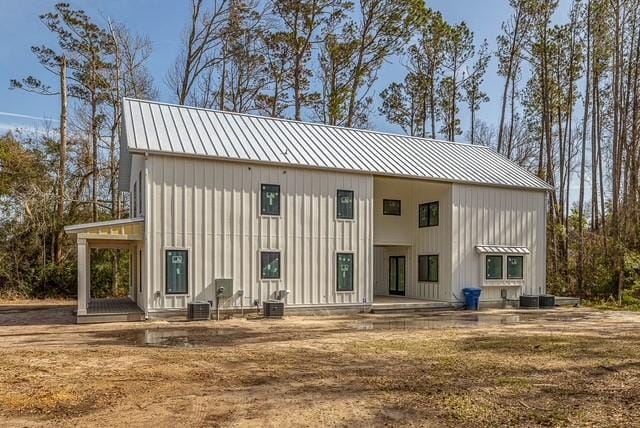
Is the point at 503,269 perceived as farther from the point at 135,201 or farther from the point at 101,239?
the point at 101,239

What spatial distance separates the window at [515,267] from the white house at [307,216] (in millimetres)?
53

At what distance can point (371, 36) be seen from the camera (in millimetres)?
26266

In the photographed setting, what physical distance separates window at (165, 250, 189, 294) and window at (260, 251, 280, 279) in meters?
2.11

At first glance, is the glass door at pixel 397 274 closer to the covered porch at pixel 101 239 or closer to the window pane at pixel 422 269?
the window pane at pixel 422 269

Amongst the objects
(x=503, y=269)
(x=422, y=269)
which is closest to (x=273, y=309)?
(x=422, y=269)

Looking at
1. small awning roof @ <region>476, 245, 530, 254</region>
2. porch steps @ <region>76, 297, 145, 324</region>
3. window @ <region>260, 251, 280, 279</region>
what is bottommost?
porch steps @ <region>76, 297, 145, 324</region>

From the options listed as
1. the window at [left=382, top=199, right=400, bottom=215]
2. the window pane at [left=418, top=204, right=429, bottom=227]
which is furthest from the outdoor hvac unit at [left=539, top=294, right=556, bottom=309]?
the window at [left=382, top=199, right=400, bottom=215]

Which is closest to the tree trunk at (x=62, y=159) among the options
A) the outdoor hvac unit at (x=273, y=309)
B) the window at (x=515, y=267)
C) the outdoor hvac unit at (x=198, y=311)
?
the outdoor hvac unit at (x=198, y=311)

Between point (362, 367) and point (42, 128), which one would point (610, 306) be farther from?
point (42, 128)

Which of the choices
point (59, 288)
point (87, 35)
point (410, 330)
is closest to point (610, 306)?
point (410, 330)

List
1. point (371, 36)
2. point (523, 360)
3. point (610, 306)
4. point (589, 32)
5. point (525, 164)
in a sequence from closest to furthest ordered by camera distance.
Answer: point (523, 360) → point (610, 306) → point (589, 32) → point (371, 36) → point (525, 164)

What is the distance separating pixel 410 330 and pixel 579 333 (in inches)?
146

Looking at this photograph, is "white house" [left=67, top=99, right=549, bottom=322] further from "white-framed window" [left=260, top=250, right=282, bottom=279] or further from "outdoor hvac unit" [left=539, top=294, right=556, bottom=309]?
"outdoor hvac unit" [left=539, top=294, right=556, bottom=309]

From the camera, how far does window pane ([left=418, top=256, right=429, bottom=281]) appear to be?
18688 millimetres
